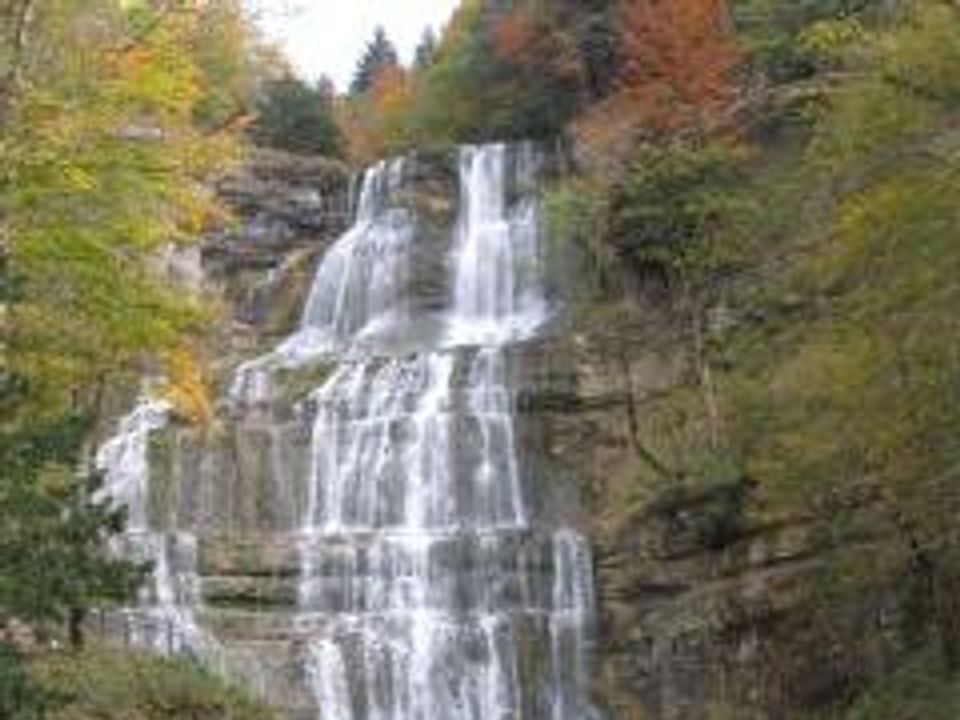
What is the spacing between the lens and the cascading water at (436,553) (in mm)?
30859

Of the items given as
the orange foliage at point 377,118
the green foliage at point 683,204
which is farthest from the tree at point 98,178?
the orange foliage at point 377,118

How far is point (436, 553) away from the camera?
107 ft

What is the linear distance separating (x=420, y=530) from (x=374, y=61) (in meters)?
66.7

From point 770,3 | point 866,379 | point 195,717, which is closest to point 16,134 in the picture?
point 195,717

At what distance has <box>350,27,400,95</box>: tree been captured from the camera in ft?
315

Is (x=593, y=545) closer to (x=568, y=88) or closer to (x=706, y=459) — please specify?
(x=706, y=459)

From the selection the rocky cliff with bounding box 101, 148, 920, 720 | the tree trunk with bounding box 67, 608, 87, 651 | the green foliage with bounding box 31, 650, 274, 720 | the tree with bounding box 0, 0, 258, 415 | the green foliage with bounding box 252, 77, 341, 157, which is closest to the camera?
the tree with bounding box 0, 0, 258, 415

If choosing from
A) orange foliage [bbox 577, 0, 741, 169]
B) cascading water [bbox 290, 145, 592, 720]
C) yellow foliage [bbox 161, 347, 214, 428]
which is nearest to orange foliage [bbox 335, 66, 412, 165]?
orange foliage [bbox 577, 0, 741, 169]

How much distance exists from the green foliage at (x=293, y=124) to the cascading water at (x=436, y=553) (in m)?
16.8

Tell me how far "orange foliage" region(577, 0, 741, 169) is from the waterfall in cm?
328

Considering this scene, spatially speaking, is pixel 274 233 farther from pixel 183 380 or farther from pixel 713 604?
pixel 183 380

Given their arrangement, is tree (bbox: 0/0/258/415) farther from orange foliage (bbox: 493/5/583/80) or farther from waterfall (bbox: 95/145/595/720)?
orange foliage (bbox: 493/5/583/80)

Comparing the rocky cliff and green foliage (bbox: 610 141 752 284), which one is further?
green foliage (bbox: 610 141 752 284)

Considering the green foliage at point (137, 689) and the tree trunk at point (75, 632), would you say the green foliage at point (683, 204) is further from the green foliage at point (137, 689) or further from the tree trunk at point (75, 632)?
the tree trunk at point (75, 632)
